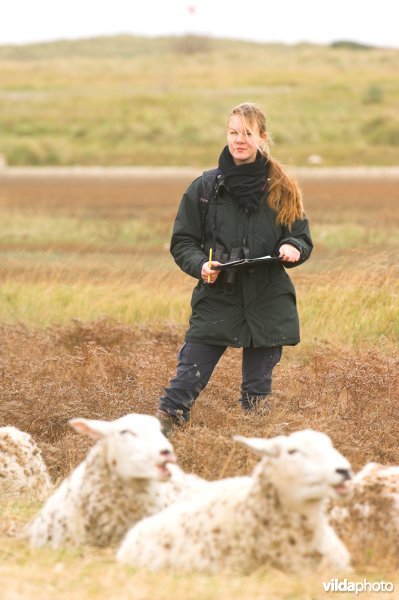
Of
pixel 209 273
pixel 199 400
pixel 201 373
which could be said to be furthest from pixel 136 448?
pixel 199 400

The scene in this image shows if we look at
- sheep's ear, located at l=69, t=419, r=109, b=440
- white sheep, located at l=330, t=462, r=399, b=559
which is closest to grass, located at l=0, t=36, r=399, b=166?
white sheep, located at l=330, t=462, r=399, b=559

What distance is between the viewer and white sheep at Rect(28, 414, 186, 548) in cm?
539

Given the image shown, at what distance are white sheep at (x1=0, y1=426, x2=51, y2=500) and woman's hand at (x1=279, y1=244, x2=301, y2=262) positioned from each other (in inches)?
71.0

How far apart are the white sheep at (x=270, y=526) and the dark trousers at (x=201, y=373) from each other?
2208 millimetres

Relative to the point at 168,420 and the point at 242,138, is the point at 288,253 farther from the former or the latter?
the point at 168,420

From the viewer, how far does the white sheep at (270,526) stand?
16.3ft

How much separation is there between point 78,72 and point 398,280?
8399 centimetres

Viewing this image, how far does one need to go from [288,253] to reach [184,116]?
4472 cm

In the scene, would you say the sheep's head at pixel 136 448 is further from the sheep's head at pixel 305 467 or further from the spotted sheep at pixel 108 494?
the sheep's head at pixel 305 467

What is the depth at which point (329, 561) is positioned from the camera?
→ 5.01 m

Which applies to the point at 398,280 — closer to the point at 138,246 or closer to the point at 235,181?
the point at 235,181

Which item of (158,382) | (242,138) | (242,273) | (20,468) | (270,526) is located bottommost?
(158,382)

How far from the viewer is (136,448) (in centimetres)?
533

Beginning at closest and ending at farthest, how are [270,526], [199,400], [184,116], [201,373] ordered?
[270,526] → [201,373] → [199,400] → [184,116]
